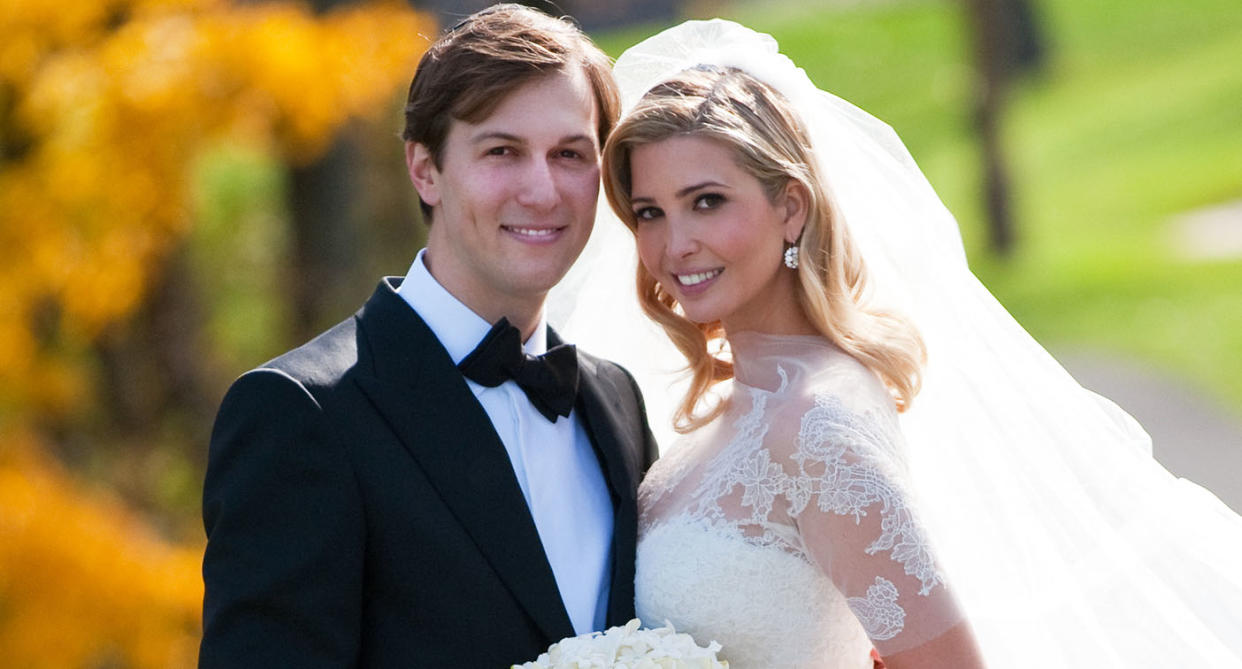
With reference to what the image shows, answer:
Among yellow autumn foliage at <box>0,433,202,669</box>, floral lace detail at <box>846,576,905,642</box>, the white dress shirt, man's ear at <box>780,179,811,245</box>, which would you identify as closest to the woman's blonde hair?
man's ear at <box>780,179,811,245</box>

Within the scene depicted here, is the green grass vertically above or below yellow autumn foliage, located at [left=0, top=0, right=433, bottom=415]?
above

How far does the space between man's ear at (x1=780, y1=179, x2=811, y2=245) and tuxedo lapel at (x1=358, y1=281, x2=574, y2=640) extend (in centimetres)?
90

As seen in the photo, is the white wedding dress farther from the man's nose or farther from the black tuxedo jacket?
the man's nose

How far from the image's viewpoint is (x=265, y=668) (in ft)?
9.19

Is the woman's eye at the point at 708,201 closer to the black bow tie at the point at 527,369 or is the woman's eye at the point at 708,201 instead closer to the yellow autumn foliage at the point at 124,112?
the black bow tie at the point at 527,369

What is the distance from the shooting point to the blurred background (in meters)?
5.47

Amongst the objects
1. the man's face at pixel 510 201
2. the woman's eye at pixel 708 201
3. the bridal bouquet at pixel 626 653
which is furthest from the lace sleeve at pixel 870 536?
the man's face at pixel 510 201

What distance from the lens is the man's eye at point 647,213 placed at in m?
3.51

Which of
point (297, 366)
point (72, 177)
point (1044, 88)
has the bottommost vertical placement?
point (297, 366)

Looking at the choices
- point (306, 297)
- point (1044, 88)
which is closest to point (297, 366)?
point (306, 297)

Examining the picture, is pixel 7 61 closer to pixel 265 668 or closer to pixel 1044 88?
pixel 265 668

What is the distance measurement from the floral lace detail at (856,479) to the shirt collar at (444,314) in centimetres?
78

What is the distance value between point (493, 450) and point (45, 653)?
4.02 metres

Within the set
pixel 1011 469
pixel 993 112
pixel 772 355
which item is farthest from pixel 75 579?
pixel 993 112
